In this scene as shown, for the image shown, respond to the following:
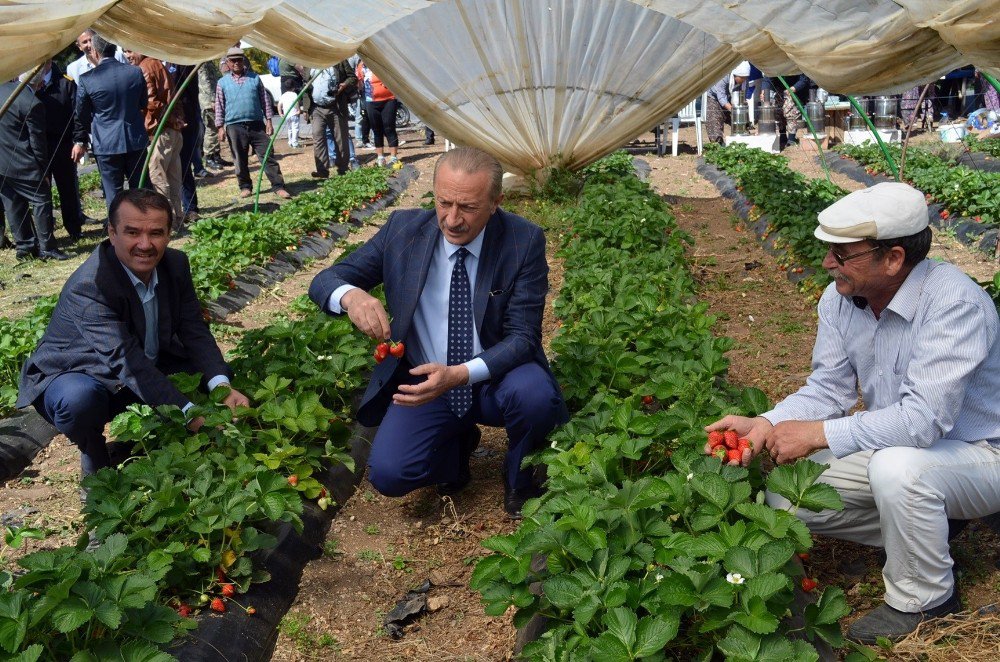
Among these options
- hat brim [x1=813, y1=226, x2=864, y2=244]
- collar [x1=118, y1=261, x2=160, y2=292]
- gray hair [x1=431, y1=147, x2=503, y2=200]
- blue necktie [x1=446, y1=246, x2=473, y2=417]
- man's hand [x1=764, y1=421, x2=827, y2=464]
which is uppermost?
gray hair [x1=431, y1=147, x2=503, y2=200]

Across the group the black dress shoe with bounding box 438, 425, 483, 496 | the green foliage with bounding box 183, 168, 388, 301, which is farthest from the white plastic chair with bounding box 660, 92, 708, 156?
the black dress shoe with bounding box 438, 425, 483, 496

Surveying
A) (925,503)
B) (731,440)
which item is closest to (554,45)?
(731,440)

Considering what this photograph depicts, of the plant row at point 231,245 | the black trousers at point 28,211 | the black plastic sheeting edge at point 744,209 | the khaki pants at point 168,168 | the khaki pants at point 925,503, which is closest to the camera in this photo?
the khaki pants at point 925,503

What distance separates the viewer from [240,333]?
6785mm

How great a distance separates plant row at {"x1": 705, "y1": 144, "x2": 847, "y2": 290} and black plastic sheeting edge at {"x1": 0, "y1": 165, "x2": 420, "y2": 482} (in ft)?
13.1

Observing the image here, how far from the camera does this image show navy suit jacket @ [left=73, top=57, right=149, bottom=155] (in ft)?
30.3

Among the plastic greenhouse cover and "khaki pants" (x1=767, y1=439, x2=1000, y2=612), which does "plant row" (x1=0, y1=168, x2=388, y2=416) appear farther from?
"khaki pants" (x1=767, y1=439, x2=1000, y2=612)

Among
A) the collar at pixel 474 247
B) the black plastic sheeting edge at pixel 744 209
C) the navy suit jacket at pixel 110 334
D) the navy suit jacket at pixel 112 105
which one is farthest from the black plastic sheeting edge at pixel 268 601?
the navy suit jacket at pixel 112 105

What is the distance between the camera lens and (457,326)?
13.0 ft

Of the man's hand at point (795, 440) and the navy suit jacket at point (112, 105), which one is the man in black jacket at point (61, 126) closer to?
the navy suit jacket at point (112, 105)

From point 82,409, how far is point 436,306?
140 cm

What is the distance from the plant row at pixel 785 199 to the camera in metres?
7.56

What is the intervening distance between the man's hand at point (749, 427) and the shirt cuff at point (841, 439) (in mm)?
202

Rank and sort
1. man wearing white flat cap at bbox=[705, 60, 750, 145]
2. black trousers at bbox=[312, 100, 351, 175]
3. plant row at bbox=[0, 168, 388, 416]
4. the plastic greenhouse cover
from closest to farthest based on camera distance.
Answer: the plastic greenhouse cover
plant row at bbox=[0, 168, 388, 416]
black trousers at bbox=[312, 100, 351, 175]
man wearing white flat cap at bbox=[705, 60, 750, 145]
